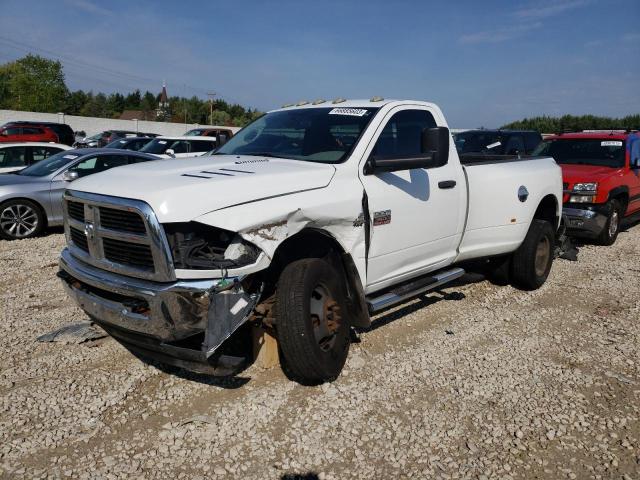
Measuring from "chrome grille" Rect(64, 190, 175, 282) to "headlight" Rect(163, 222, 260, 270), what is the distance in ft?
0.23

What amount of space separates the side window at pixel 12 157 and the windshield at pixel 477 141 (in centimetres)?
904

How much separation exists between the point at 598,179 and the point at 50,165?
30.5ft

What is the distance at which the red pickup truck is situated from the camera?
A: 8734 millimetres

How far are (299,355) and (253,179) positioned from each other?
1173 mm

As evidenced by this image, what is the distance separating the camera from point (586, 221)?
8766 millimetres

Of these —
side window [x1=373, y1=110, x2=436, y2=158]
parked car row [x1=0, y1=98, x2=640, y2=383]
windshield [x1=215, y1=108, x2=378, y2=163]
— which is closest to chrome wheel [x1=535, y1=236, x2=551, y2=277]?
parked car row [x1=0, y1=98, x2=640, y2=383]

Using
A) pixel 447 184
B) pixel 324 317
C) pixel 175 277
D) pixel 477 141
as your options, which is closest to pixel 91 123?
pixel 477 141

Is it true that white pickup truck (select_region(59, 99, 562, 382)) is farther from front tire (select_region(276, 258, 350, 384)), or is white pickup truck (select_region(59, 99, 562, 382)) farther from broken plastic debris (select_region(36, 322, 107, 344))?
broken plastic debris (select_region(36, 322, 107, 344))

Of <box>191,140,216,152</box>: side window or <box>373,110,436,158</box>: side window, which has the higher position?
<box>373,110,436,158</box>: side window

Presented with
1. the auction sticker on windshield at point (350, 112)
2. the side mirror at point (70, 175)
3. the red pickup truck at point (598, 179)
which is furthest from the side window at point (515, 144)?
the side mirror at point (70, 175)

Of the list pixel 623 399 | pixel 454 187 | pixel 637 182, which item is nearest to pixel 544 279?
pixel 454 187

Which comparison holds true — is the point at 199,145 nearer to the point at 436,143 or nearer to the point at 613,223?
the point at 613,223

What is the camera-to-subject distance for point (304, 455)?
3.03m

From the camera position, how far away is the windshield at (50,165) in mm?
9129
